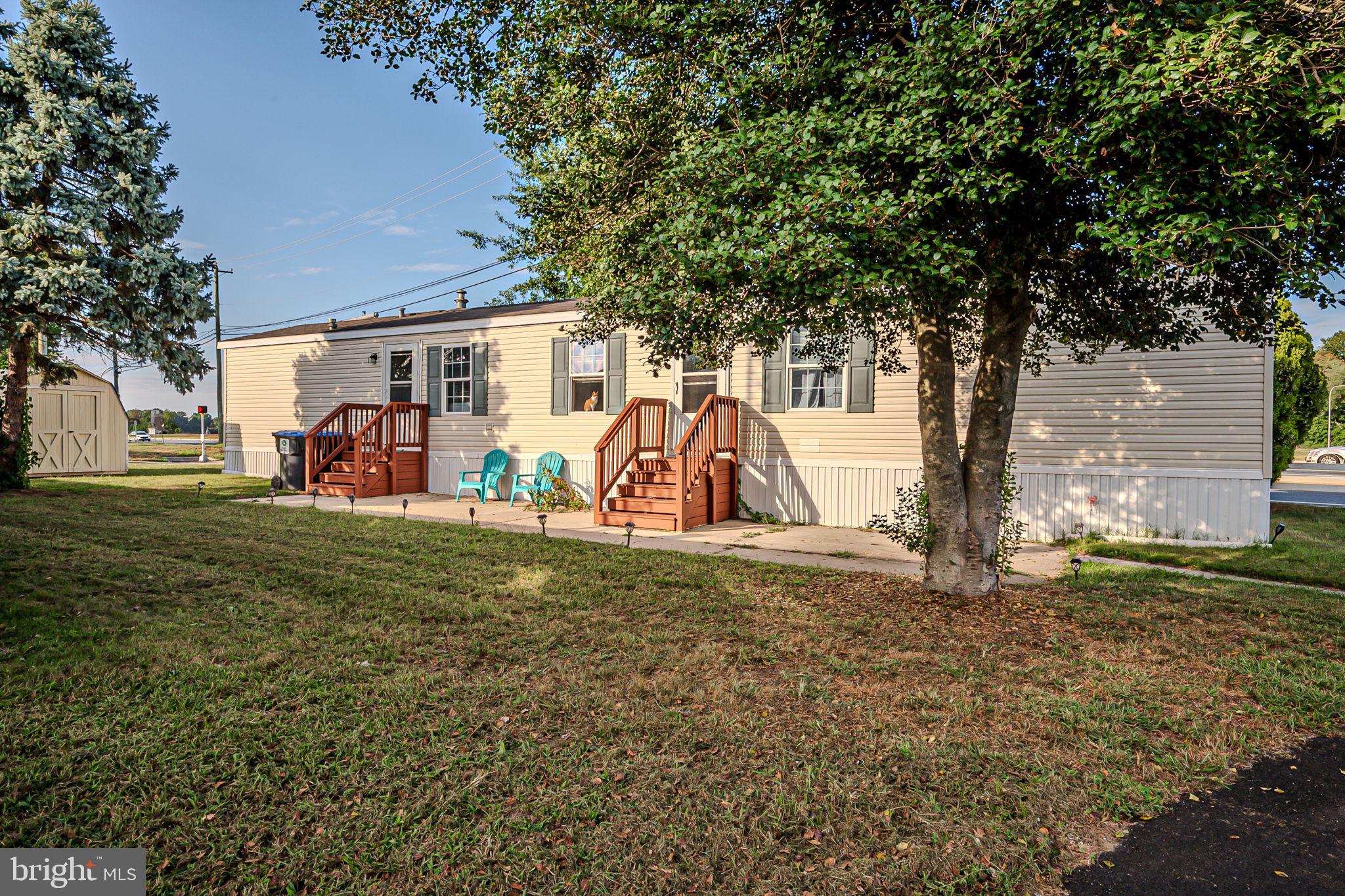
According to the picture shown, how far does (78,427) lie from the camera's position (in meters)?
17.7

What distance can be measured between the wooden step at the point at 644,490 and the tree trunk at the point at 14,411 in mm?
10798

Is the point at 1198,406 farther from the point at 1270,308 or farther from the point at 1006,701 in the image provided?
the point at 1006,701

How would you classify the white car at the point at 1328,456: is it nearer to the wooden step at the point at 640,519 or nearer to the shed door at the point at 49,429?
the wooden step at the point at 640,519

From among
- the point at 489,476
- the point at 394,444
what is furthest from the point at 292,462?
the point at 489,476

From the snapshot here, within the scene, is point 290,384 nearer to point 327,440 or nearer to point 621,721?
point 327,440

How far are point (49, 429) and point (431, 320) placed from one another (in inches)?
421

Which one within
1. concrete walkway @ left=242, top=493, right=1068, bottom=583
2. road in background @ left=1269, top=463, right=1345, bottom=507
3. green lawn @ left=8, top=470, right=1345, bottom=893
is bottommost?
green lawn @ left=8, top=470, right=1345, bottom=893

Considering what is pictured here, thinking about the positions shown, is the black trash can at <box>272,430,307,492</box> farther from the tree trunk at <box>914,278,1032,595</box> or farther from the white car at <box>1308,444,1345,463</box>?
the white car at <box>1308,444,1345,463</box>

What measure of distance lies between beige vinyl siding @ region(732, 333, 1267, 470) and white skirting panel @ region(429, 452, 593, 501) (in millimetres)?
4191

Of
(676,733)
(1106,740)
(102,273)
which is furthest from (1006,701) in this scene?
(102,273)

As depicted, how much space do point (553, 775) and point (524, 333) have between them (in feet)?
33.8

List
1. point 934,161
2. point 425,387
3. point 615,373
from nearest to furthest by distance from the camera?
point 934,161 → point 615,373 → point 425,387

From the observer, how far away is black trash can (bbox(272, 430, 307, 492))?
13297mm

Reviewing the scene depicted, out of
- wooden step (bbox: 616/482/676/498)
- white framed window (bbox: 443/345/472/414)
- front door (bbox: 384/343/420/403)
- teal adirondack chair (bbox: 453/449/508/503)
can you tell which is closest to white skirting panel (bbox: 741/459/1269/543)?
wooden step (bbox: 616/482/676/498)
